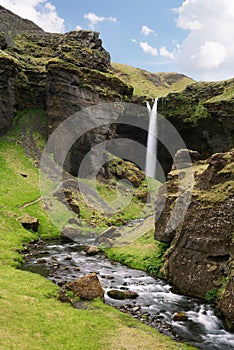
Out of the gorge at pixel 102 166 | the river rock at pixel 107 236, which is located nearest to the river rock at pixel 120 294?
the gorge at pixel 102 166

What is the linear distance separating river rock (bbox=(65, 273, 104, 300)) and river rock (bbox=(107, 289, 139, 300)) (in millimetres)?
1948

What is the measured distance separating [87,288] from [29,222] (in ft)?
98.6

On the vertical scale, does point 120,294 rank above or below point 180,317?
below

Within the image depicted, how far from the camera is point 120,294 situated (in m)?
27.9

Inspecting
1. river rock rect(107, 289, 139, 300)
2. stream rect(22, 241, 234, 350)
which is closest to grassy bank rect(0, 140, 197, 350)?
stream rect(22, 241, 234, 350)

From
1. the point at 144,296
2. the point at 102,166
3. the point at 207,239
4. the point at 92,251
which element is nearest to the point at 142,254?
the point at 92,251

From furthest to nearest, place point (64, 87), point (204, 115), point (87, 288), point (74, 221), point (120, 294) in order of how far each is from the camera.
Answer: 1. point (204, 115)
2. point (64, 87)
3. point (74, 221)
4. point (120, 294)
5. point (87, 288)

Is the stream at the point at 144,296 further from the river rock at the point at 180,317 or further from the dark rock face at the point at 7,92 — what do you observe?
the dark rock face at the point at 7,92

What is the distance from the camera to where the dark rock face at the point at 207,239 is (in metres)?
28.4

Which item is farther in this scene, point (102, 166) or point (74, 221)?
point (102, 166)

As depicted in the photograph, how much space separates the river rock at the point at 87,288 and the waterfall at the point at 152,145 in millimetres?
92401

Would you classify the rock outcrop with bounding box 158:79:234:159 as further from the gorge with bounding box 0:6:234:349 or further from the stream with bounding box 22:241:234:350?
the stream with bounding box 22:241:234:350

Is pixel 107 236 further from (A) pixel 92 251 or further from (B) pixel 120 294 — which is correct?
(B) pixel 120 294

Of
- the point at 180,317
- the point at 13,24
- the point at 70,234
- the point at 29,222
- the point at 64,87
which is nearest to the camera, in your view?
the point at 180,317
